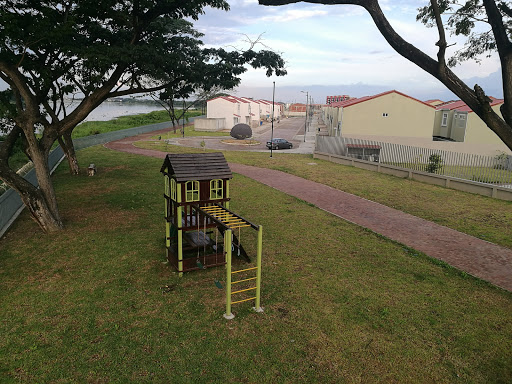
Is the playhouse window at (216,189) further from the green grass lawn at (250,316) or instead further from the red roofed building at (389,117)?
the red roofed building at (389,117)

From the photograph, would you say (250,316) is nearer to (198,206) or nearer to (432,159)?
(198,206)

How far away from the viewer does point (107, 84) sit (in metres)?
12.7

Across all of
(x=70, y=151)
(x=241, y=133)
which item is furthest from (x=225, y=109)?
(x=70, y=151)

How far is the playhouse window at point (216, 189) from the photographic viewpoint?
30.8ft

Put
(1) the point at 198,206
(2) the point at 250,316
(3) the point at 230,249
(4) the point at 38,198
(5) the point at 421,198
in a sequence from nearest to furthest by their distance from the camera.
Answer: (3) the point at 230,249, (2) the point at 250,316, (1) the point at 198,206, (4) the point at 38,198, (5) the point at 421,198

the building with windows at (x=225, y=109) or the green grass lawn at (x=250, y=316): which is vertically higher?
the building with windows at (x=225, y=109)

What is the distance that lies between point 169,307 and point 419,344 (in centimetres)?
496

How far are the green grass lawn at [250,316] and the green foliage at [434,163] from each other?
39.9 ft

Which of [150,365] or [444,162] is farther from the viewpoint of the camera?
[444,162]

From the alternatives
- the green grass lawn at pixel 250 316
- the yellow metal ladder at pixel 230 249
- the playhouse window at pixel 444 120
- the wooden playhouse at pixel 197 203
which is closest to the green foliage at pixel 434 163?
the green grass lawn at pixel 250 316

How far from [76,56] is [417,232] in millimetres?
13533

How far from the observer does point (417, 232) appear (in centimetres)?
1270

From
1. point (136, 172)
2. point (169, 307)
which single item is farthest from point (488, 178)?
point (136, 172)

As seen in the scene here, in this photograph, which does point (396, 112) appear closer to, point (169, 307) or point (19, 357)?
point (169, 307)
